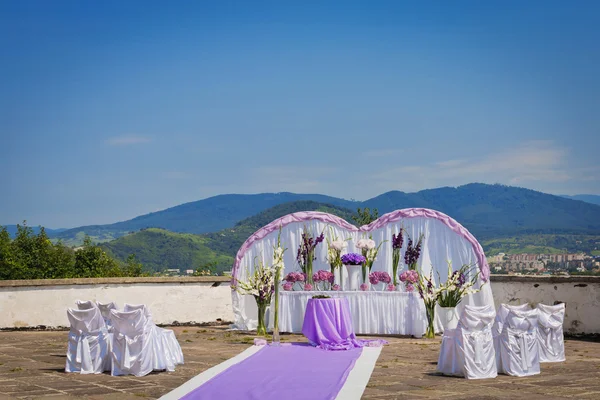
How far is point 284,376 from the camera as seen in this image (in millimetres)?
8375

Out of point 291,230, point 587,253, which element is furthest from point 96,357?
point 587,253

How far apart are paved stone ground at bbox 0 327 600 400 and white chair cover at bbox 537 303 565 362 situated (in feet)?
0.60

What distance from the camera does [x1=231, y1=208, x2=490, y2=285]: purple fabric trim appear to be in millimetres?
13508

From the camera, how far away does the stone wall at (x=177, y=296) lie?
13117 mm

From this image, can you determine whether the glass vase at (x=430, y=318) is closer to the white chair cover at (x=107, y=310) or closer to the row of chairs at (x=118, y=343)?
the row of chairs at (x=118, y=343)

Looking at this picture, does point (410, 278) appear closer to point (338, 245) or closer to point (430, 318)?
point (430, 318)

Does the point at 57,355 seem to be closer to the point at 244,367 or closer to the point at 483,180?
the point at 244,367

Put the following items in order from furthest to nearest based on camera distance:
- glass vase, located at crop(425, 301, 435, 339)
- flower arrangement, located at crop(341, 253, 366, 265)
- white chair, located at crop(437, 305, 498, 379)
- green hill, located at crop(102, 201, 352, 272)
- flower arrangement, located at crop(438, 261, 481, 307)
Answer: green hill, located at crop(102, 201, 352, 272) < flower arrangement, located at crop(341, 253, 366, 265) < glass vase, located at crop(425, 301, 435, 339) < flower arrangement, located at crop(438, 261, 481, 307) < white chair, located at crop(437, 305, 498, 379)

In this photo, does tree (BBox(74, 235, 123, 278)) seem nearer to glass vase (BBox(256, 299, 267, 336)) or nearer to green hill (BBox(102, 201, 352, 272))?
glass vase (BBox(256, 299, 267, 336))

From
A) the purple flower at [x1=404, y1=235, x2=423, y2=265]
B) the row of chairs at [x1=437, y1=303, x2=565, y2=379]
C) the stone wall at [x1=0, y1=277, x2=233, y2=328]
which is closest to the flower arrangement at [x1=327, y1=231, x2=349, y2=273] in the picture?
the purple flower at [x1=404, y1=235, x2=423, y2=265]

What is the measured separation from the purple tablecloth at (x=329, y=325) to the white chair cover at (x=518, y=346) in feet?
8.77

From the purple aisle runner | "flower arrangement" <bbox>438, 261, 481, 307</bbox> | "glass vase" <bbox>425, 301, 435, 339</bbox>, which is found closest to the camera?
the purple aisle runner

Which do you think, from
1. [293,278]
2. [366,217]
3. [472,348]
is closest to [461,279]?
[293,278]

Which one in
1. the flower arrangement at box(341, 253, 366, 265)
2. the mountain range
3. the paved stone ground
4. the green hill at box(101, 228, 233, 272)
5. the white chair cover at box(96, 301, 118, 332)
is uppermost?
the mountain range
